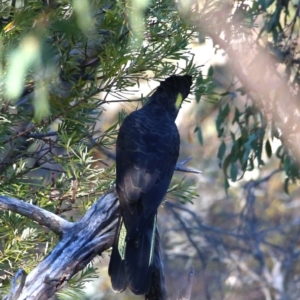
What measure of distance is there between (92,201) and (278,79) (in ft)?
6.75

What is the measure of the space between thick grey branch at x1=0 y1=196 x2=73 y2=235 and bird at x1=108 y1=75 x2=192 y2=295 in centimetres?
21

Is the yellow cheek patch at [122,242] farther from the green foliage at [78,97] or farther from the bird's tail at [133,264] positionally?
the green foliage at [78,97]

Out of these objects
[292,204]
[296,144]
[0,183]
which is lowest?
[0,183]

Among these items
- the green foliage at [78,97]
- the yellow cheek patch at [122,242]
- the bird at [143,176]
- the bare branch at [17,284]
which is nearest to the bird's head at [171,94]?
the bird at [143,176]

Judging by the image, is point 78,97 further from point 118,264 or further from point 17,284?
point 17,284

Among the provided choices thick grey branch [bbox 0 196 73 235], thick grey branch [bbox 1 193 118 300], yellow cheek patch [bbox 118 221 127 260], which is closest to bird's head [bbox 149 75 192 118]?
thick grey branch [bbox 1 193 118 300]

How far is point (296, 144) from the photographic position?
4086 millimetres

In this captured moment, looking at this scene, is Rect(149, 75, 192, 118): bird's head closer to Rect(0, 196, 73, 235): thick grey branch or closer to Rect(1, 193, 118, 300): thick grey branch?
Rect(1, 193, 118, 300): thick grey branch

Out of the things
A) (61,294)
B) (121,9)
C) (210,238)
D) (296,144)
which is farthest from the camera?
(210,238)

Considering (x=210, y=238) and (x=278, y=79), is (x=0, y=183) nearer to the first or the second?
(x=278, y=79)

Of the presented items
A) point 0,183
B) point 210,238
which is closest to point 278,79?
point 0,183

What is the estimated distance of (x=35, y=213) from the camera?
86.2 inches

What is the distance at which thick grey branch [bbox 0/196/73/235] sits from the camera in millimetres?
2156

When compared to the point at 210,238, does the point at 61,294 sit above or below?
below
